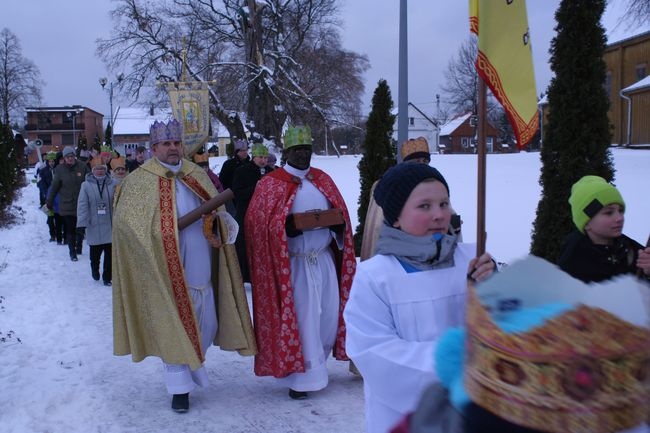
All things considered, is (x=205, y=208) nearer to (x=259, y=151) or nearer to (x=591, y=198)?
(x=591, y=198)

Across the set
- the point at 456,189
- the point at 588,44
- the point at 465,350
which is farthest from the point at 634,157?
the point at 465,350

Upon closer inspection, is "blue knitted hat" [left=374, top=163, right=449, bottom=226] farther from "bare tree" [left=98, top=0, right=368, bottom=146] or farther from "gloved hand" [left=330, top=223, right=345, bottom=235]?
"bare tree" [left=98, top=0, right=368, bottom=146]

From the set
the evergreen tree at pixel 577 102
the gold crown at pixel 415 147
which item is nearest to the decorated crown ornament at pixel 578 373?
the gold crown at pixel 415 147

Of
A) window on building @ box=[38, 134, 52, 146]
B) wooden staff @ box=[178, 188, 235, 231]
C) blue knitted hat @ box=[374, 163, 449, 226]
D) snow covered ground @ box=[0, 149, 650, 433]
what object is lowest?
snow covered ground @ box=[0, 149, 650, 433]

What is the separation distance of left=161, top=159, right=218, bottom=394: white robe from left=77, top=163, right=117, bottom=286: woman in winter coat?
535 cm

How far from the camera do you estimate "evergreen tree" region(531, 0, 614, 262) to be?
23.2 ft

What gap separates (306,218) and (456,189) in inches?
499

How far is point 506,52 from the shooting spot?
2.94 m

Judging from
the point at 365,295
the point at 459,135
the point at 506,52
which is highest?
the point at 459,135

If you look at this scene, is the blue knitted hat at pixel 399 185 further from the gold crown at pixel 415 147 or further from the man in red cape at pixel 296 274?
the gold crown at pixel 415 147

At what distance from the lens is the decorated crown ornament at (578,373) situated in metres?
1.07

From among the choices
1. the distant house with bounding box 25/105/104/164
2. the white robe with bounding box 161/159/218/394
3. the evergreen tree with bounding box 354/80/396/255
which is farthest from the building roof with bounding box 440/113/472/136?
the white robe with bounding box 161/159/218/394

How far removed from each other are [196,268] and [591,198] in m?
2.92

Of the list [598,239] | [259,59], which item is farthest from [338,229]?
[259,59]
